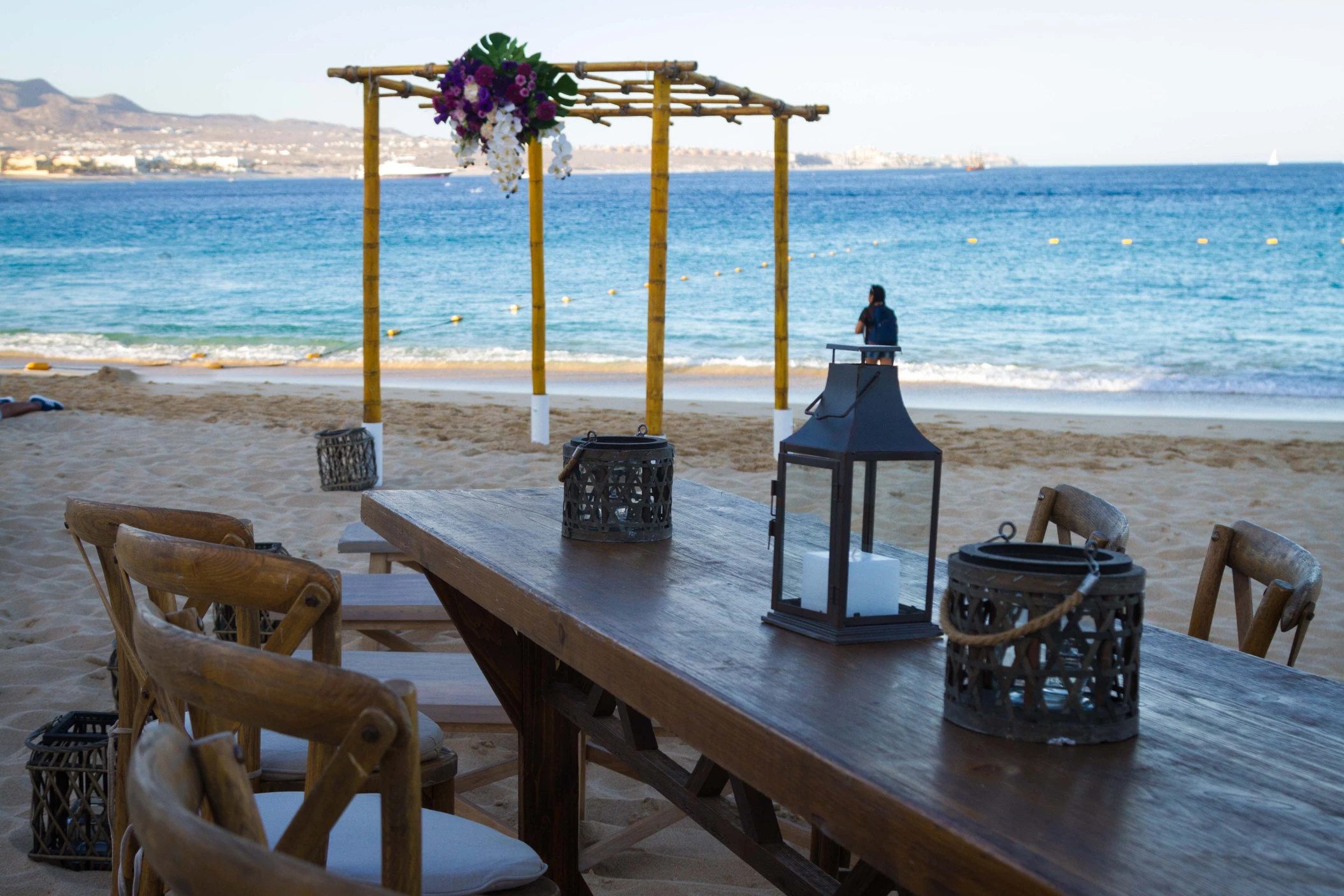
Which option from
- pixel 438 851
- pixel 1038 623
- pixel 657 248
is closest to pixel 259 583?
pixel 438 851

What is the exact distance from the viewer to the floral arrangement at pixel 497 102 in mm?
3299

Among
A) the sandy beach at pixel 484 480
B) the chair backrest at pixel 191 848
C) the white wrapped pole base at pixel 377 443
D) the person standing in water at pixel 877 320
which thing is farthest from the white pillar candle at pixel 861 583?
the person standing in water at pixel 877 320

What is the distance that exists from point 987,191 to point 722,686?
148 feet

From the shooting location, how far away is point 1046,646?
0.92 metres

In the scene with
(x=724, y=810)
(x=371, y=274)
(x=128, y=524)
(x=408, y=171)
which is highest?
(x=408, y=171)

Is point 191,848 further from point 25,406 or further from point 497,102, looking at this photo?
point 25,406

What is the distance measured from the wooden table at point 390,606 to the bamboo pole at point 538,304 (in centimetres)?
328

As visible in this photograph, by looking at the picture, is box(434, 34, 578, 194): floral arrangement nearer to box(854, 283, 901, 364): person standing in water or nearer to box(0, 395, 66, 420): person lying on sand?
box(854, 283, 901, 364): person standing in water

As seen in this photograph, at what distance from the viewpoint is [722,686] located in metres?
1.04

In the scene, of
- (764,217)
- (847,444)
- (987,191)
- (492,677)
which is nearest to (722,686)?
(847,444)

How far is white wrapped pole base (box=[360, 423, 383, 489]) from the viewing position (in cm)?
530

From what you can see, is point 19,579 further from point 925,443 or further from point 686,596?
point 925,443

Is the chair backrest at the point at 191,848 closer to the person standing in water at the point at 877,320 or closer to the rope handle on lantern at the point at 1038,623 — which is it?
the rope handle on lantern at the point at 1038,623

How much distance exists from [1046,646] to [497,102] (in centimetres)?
280
